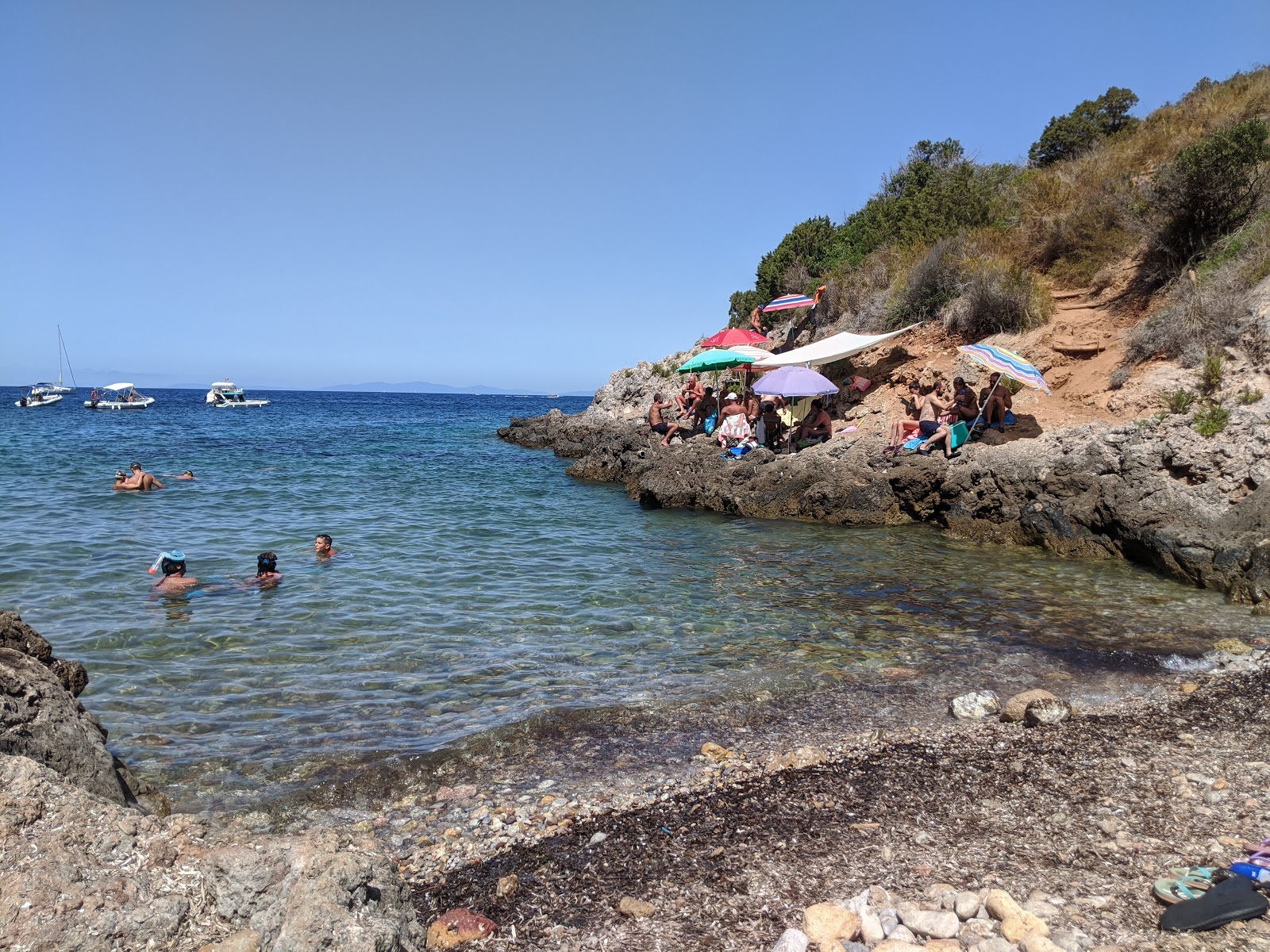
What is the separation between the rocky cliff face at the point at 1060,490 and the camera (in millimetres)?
10445

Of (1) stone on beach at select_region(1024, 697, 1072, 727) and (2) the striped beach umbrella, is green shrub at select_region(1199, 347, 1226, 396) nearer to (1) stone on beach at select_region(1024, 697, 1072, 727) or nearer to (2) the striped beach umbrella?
(2) the striped beach umbrella

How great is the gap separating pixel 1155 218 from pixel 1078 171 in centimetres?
529

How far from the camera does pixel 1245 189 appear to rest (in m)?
16.0

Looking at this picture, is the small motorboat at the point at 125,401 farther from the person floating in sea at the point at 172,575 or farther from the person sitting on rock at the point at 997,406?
the person sitting on rock at the point at 997,406

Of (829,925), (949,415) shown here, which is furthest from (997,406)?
(829,925)

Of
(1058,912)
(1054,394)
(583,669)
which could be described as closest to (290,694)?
(583,669)

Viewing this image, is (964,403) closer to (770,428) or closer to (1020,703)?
(770,428)

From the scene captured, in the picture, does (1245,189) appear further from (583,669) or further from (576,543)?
(583,669)

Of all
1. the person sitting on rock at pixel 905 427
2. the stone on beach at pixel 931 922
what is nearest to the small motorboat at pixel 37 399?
the person sitting on rock at pixel 905 427

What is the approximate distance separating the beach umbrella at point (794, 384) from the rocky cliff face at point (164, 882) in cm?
1553

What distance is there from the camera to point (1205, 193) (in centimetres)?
1606

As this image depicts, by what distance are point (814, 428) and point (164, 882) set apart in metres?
17.9

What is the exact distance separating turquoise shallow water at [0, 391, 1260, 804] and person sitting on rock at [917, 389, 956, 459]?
2.26 metres

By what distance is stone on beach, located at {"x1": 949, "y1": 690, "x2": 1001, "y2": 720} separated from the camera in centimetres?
629
